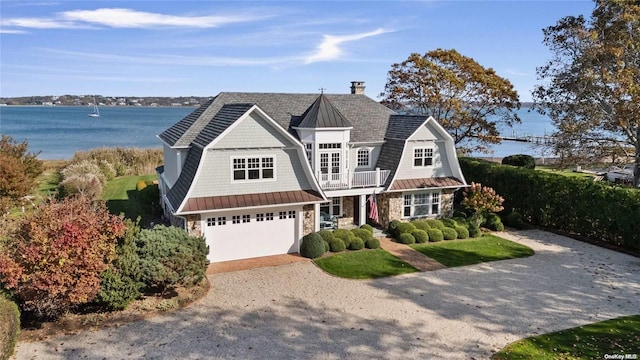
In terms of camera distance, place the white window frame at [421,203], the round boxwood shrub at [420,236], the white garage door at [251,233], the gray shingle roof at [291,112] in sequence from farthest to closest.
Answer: the white window frame at [421,203]
the round boxwood shrub at [420,236]
the gray shingle roof at [291,112]
the white garage door at [251,233]

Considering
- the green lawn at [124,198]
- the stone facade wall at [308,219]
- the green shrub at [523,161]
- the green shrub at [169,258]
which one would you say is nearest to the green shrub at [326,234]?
the stone facade wall at [308,219]

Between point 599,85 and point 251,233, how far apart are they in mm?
20551

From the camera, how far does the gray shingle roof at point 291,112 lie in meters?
20.9

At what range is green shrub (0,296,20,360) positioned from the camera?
10008mm

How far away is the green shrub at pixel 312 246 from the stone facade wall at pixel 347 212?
13.8 ft

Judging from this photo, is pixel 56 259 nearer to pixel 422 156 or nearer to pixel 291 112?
pixel 291 112

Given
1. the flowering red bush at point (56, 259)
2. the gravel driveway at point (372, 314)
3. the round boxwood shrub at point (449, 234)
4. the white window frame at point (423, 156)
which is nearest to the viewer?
the gravel driveway at point (372, 314)

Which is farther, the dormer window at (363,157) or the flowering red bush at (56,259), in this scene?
the dormer window at (363,157)

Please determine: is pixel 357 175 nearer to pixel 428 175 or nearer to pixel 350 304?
pixel 428 175

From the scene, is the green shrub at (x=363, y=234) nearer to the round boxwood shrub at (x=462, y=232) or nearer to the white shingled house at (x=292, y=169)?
the white shingled house at (x=292, y=169)

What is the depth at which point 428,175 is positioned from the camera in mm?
23312

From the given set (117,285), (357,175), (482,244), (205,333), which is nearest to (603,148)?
(482,244)

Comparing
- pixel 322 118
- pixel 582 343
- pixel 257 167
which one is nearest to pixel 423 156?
pixel 322 118

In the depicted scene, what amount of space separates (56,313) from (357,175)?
13.9m
